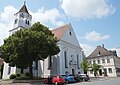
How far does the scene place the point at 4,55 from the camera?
28125 mm

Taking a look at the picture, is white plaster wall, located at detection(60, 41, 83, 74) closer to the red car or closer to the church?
the church

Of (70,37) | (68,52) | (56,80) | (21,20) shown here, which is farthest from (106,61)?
(56,80)

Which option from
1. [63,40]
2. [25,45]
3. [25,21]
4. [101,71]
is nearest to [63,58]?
[63,40]

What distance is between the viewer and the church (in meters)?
35.2

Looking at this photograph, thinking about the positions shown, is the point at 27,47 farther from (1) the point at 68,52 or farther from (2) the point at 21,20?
(2) the point at 21,20

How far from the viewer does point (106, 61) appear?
184 ft

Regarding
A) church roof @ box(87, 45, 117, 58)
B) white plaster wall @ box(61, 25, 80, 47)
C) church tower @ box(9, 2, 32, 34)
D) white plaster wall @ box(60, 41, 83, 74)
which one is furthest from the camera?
church roof @ box(87, 45, 117, 58)

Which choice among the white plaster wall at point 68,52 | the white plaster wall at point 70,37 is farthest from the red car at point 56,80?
the white plaster wall at point 70,37

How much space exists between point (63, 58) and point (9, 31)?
18.5 meters

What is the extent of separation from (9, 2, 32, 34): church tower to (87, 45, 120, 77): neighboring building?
103 ft

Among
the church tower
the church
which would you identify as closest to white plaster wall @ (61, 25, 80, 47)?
the church

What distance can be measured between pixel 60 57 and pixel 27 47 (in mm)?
11983

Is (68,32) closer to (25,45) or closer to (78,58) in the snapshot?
(78,58)

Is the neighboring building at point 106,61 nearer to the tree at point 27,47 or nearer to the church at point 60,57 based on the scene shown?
the church at point 60,57
